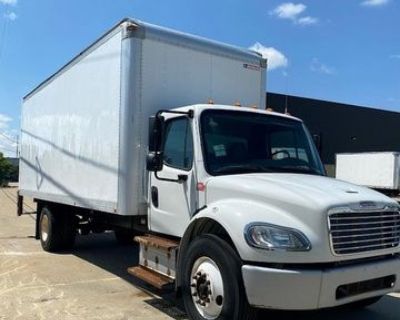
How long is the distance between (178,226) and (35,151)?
645 centimetres

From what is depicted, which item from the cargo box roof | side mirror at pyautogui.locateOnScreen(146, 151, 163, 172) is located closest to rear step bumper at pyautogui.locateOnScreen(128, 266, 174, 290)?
side mirror at pyautogui.locateOnScreen(146, 151, 163, 172)

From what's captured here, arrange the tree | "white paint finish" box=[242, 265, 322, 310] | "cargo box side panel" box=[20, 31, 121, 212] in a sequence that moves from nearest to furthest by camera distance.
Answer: "white paint finish" box=[242, 265, 322, 310] < "cargo box side panel" box=[20, 31, 121, 212] < the tree

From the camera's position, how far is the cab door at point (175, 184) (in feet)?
21.9

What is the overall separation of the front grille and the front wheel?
979 millimetres

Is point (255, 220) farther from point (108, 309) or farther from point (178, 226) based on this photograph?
point (108, 309)

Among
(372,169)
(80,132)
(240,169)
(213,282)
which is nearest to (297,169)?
(240,169)

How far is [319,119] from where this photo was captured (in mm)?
44250

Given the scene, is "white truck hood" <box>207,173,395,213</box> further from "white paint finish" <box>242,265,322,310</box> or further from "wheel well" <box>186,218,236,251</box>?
"white paint finish" <box>242,265,322,310</box>

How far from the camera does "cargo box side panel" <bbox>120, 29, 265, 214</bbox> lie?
7562mm

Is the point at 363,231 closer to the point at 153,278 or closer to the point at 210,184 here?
the point at 210,184

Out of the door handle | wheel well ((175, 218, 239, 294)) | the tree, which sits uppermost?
the door handle

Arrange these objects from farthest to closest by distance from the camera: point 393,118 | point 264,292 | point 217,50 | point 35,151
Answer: point 393,118
point 35,151
point 217,50
point 264,292

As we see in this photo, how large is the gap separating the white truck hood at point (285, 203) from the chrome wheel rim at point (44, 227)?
6.26 m

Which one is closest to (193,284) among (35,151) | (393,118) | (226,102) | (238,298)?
(238,298)
